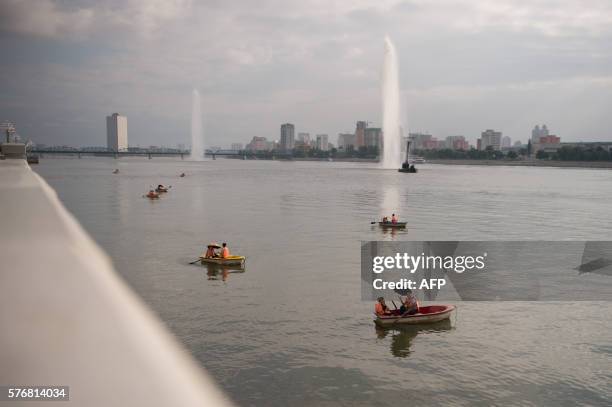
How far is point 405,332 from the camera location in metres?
16.0

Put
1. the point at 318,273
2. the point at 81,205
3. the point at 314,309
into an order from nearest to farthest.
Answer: the point at 314,309 < the point at 318,273 < the point at 81,205

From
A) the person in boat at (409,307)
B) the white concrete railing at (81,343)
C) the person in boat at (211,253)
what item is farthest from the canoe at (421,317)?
the person in boat at (211,253)

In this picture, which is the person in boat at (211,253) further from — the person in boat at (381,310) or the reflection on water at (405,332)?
the reflection on water at (405,332)

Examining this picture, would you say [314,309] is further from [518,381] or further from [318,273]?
[518,381]

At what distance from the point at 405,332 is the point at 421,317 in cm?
81

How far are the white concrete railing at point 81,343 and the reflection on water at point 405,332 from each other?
5610 millimetres

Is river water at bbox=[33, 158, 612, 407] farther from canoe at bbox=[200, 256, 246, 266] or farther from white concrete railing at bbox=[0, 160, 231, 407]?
white concrete railing at bbox=[0, 160, 231, 407]

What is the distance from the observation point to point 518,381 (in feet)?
41.7

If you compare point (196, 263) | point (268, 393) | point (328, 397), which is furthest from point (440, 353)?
point (196, 263)

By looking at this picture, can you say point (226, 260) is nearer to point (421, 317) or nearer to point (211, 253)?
point (211, 253)

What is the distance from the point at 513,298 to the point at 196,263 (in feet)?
45.9

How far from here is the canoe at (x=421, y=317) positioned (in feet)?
52.5

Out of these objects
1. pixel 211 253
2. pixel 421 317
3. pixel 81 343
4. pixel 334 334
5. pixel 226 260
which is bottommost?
pixel 334 334

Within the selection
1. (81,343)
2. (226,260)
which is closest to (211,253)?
(226,260)
